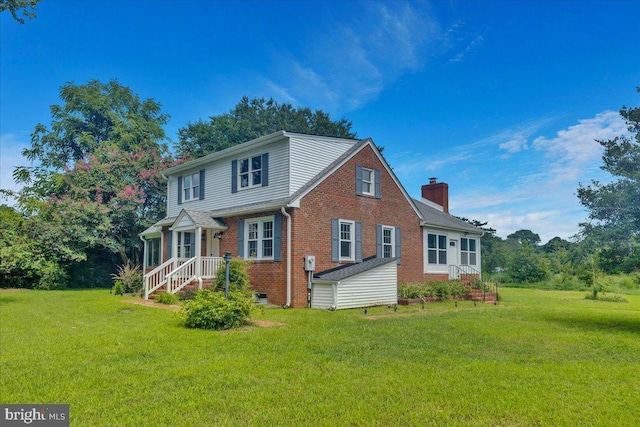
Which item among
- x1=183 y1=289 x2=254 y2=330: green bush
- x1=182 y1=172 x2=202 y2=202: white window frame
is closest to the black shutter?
x1=183 y1=289 x2=254 y2=330: green bush

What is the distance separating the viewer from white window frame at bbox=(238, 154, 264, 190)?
53.7 feet

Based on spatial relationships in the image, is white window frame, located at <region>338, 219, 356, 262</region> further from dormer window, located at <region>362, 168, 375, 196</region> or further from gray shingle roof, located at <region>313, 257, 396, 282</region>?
dormer window, located at <region>362, 168, 375, 196</region>

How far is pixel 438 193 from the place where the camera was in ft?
82.0

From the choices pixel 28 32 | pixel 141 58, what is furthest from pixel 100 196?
pixel 28 32

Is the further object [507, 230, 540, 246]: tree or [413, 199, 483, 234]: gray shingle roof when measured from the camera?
[507, 230, 540, 246]: tree

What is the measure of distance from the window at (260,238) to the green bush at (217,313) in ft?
17.7

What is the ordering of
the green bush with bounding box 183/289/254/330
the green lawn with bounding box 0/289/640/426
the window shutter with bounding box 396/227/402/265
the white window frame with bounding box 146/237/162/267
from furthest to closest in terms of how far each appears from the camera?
the white window frame with bounding box 146/237/162/267
the window shutter with bounding box 396/227/402/265
the green bush with bounding box 183/289/254/330
the green lawn with bounding box 0/289/640/426

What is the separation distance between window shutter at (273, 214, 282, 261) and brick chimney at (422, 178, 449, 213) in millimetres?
13339

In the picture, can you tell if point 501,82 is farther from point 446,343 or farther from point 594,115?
point 446,343

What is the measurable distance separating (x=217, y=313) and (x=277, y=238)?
567 centimetres

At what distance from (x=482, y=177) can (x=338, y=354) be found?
17.8 metres

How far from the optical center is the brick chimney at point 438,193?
977 inches

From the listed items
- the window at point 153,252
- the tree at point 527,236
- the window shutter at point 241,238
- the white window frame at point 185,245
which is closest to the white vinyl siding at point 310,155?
the window shutter at point 241,238

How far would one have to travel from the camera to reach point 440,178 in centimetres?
2539
